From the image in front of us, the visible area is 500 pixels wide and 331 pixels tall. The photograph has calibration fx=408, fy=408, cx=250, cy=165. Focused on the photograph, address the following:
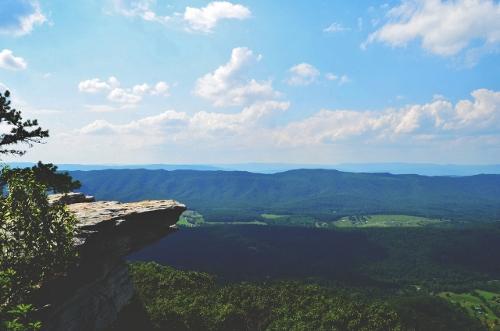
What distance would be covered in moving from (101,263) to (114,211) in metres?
6.01

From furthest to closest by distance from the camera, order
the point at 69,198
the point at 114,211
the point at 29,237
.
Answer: the point at 69,198, the point at 114,211, the point at 29,237

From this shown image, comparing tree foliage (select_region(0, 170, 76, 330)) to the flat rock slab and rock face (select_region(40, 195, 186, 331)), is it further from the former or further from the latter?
the flat rock slab

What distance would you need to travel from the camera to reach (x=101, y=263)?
1789 inches

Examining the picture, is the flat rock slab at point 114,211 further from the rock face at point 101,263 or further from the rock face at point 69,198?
the rock face at point 69,198

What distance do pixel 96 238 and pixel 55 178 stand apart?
42.4 ft

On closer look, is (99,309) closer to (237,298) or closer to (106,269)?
(106,269)

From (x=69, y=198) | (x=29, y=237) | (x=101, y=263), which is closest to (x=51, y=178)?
(x=69, y=198)

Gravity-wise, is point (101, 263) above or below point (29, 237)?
below

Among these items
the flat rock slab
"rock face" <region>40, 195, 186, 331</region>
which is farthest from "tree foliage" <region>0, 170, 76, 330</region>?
the flat rock slab

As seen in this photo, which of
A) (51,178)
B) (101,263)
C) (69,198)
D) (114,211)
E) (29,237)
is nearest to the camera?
(29,237)

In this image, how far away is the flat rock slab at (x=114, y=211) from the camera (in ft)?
141

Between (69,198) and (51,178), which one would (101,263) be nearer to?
(69,198)

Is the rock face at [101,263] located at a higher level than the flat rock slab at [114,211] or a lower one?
lower

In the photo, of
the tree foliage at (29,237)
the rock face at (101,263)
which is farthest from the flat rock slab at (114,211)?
the tree foliage at (29,237)
